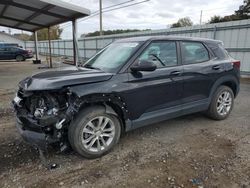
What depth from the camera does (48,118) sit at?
2.77 metres

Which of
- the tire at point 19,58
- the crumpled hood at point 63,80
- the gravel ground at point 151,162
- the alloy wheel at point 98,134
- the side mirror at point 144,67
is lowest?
the gravel ground at point 151,162

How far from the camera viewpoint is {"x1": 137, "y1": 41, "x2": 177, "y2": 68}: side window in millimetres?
3575

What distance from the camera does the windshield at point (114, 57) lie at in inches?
134

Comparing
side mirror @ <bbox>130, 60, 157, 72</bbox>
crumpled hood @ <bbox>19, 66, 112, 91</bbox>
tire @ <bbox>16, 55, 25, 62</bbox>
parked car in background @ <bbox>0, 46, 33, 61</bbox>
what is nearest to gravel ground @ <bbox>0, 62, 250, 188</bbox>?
crumpled hood @ <bbox>19, 66, 112, 91</bbox>

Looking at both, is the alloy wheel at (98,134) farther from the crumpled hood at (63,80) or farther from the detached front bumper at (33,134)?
the crumpled hood at (63,80)

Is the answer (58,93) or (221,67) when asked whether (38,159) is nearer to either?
(58,93)

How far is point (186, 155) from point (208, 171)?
1.51ft

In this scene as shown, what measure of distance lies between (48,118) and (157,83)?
1.78 metres

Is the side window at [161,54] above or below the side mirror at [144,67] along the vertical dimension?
above

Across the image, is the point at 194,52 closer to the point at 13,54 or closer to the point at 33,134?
the point at 33,134

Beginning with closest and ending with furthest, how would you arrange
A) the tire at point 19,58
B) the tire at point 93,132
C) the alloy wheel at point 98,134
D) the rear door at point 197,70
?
the tire at point 93,132 → the alloy wheel at point 98,134 → the rear door at point 197,70 → the tire at point 19,58

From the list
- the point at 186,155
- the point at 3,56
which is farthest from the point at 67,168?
the point at 3,56

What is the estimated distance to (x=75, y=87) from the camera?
2871mm

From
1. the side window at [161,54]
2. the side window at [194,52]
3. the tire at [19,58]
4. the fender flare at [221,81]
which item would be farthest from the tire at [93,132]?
the tire at [19,58]
